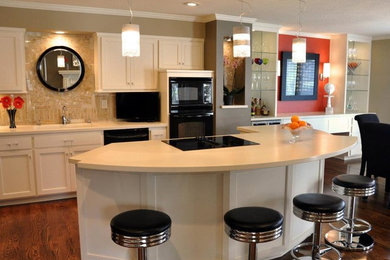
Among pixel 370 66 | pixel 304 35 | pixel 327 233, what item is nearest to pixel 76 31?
pixel 327 233

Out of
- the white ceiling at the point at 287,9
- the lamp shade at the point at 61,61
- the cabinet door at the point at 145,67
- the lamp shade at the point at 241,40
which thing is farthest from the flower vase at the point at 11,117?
the lamp shade at the point at 241,40

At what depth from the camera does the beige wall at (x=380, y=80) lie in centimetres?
698

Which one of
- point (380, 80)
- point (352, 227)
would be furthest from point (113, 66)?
point (380, 80)

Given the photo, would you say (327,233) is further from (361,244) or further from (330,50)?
(330,50)

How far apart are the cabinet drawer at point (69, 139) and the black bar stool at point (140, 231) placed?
7.75ft

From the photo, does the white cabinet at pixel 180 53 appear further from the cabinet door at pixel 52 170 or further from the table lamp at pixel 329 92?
the table lamp at pixel 329 92

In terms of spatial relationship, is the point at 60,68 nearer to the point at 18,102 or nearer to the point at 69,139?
the point at 18,102

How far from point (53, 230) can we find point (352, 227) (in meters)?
2.91

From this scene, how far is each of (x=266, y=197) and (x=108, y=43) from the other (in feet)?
9.77

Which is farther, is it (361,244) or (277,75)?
(277,75)

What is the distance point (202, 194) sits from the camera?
257cm

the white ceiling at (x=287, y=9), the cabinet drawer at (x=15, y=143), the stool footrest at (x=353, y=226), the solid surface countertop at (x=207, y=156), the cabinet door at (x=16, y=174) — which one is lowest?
the stool footrest at (x=353, y=226)

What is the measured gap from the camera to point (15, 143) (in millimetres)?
4004

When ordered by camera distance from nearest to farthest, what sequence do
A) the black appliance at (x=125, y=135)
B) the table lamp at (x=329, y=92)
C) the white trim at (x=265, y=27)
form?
the black appliance at (x=125, y=135), the white trim at (x=265, y=27), the table lamp at (x=329, y=92)
